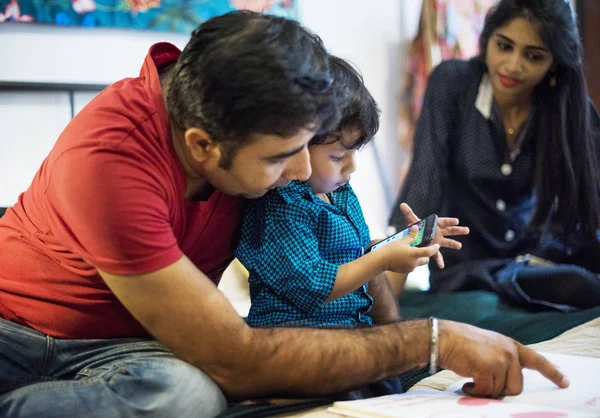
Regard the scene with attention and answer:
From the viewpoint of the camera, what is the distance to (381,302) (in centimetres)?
165

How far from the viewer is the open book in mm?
1141

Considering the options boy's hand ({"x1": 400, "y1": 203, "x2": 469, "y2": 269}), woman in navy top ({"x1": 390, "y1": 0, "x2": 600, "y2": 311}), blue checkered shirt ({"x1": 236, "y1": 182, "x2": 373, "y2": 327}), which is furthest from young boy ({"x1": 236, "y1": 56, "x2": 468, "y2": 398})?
woman in navy top ({"x1": 390, "y1": 0, "x2": 600, "y2": 311})

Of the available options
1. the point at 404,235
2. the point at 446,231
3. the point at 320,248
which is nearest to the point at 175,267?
the point at 320,248

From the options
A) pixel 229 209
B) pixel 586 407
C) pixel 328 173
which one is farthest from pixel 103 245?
pixel 586 407

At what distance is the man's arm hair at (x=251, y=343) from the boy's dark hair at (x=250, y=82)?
0.21m

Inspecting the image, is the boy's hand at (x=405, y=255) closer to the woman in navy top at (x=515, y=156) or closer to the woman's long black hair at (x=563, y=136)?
the woman in navy top at (x=515, y=156)

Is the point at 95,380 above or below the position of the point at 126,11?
below

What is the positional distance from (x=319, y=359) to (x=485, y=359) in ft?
0.83

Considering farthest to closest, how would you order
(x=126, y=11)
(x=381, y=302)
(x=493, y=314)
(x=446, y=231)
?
1. (x=126, y=11)
2. (x=493, y=314)
3. (x=381, y=302)
4. (x=446, y=231)

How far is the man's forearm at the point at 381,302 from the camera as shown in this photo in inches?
64.4

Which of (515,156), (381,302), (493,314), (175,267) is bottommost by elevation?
(493,314)

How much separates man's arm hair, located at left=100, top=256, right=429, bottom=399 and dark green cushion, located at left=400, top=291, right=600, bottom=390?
28.8 inches

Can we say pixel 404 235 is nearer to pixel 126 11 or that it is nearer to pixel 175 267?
pixel 175 267

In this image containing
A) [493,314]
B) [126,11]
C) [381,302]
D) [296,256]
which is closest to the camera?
[296,256]
